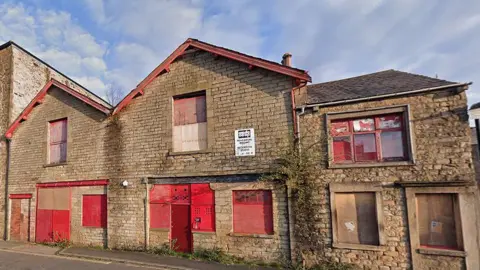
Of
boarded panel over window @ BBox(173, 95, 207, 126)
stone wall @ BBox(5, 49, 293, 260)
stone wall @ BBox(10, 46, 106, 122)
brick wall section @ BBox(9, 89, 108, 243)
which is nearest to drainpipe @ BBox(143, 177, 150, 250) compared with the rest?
stone wall @ BBox(5, 49, 293, 260)

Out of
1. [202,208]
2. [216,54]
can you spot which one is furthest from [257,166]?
[216,54]

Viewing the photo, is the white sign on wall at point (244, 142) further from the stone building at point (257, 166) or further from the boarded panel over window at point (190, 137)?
the boarded panel over window at point (190, 137)

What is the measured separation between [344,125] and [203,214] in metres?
5.48

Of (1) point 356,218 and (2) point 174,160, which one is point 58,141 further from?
(1) point 356,218

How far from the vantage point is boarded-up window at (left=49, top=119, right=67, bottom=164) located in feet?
46.2

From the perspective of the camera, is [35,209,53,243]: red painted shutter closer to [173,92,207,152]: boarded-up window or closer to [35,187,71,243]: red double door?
[35,187,71,243]: red double door

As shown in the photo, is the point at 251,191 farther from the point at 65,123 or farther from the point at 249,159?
the point at 65,123

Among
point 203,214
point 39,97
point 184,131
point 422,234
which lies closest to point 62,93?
point 39,97

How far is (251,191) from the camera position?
32.8 ft

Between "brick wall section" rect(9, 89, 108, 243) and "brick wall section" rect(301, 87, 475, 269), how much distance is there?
9810 millimetres

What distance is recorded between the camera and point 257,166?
9.93 metres

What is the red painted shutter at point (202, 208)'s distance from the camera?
10.5 m

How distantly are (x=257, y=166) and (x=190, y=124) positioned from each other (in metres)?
3.07

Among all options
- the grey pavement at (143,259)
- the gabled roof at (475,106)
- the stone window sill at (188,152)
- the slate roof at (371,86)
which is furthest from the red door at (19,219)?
the gabled roof at (475,106)
